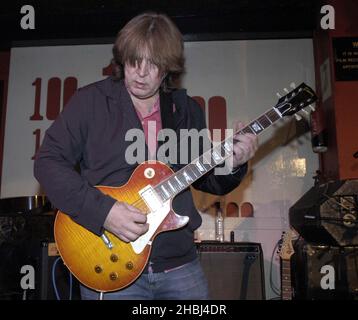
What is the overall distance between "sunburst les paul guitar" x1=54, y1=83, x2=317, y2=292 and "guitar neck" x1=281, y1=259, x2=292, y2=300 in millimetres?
1532

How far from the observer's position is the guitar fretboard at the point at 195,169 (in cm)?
147

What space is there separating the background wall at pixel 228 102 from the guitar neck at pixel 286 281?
1.07m

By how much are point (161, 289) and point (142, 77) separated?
0.74 m

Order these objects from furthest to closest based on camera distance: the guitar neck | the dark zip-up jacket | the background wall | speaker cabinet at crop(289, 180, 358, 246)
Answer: the background wall
the guitar neck
speaker cabinet at crop(289, 180, 358, 246)
the dark zip-up jacket

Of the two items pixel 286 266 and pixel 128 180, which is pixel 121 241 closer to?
pixel 128 180

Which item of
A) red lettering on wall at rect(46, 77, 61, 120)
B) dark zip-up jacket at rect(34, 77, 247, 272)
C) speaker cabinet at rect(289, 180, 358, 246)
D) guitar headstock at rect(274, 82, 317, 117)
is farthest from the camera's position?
red lettering on wall at rect(46, 77, 61, 120)

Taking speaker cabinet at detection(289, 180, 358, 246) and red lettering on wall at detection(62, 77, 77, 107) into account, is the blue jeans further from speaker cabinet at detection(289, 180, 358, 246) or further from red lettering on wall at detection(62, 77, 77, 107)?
red lettering on wall at detection(62, 77, 77, 107)

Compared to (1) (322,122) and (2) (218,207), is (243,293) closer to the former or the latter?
(2) (218,207)

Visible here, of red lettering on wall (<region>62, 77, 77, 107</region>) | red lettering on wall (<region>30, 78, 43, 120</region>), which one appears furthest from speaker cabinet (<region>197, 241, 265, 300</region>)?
red lettering on wall (<region>30, 78, 43, 120</region>)

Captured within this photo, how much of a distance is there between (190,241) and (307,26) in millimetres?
3256

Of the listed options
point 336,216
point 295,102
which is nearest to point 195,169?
point 295,102

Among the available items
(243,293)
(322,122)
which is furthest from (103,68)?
(243,293)

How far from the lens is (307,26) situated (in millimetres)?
3955

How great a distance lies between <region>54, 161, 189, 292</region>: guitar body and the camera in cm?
132
